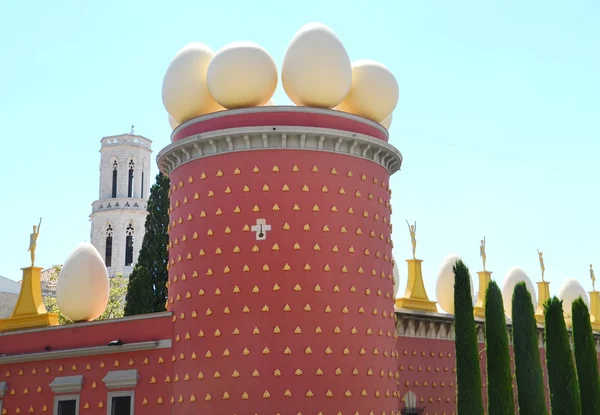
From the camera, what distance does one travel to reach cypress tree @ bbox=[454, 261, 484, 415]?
2247cm

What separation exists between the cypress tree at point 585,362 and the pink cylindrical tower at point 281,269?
5617mm

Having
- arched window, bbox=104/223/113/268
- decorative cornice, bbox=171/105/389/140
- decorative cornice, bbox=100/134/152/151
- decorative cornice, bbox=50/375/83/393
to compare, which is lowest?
decorative cornice, bbox=50/375/83/393

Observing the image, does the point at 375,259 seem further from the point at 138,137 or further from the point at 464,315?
the point at 138,137

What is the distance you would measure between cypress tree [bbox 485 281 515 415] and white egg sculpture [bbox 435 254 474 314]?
8871mm

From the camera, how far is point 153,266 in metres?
42.9

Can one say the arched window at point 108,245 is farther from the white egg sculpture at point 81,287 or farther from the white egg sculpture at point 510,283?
the white egg sculpture at point 81,287

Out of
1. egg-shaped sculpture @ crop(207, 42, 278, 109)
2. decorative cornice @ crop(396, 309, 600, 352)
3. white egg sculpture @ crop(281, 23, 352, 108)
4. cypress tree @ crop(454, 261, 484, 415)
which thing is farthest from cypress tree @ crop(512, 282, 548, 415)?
egg-shaped sculpture @ crop(207, 42, 278, 109)

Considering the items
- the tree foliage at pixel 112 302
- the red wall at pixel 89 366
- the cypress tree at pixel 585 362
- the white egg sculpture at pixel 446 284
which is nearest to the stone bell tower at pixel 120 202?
the tree foliage at pixel 112 302

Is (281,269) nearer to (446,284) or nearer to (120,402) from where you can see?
(120,402)

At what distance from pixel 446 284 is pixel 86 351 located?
47.2 feet

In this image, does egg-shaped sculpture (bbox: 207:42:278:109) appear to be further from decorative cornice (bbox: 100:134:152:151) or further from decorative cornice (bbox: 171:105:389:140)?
decorative cornice (bbox: 100:134:152:151)

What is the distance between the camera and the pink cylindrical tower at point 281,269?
72.9 feet

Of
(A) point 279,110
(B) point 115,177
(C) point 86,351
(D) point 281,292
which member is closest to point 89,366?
(C) point 86,351

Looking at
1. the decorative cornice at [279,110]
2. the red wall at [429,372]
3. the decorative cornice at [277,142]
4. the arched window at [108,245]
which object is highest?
the arched window at [108,245]
